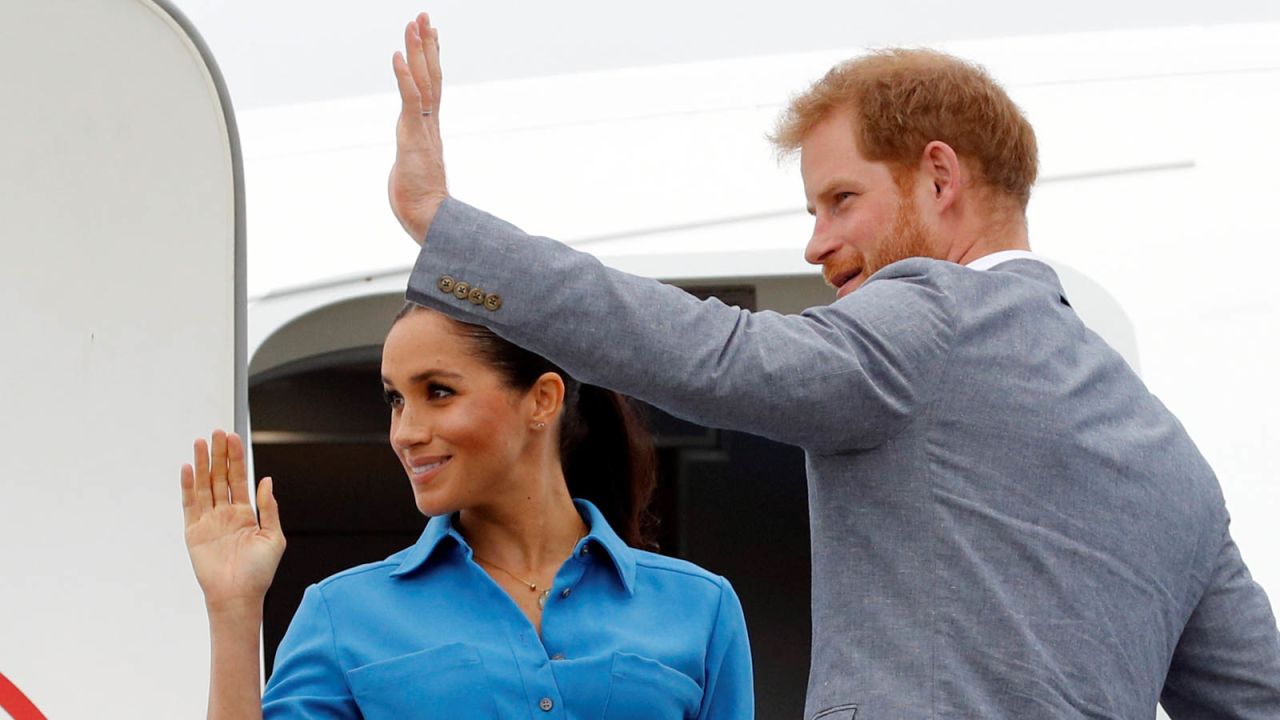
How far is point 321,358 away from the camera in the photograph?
10.2ft

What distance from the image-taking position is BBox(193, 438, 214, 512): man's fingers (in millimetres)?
1518

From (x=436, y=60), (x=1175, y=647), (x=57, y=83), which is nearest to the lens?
(x=436, y=60)

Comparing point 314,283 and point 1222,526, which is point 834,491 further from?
point 314,283

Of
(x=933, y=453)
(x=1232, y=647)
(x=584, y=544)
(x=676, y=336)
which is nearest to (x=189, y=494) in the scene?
(x=584, y=544)

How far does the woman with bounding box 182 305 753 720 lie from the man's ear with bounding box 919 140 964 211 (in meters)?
0.57

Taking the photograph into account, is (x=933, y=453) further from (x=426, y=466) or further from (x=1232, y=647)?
(x=426, y=466)

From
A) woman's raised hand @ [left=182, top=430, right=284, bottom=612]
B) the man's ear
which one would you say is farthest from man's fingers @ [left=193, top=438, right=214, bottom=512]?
the man's ear

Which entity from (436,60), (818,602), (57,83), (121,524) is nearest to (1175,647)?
(818,602)

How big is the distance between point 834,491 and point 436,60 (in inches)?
19.2

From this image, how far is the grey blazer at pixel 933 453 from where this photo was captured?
1172 mm

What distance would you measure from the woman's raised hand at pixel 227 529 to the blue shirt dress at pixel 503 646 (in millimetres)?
137

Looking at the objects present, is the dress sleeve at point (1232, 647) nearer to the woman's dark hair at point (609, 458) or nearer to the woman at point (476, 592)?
the woman at point (476, 592)

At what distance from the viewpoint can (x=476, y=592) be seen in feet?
5.56

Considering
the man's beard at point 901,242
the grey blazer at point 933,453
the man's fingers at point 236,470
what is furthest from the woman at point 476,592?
the man's beard at point 901,242
